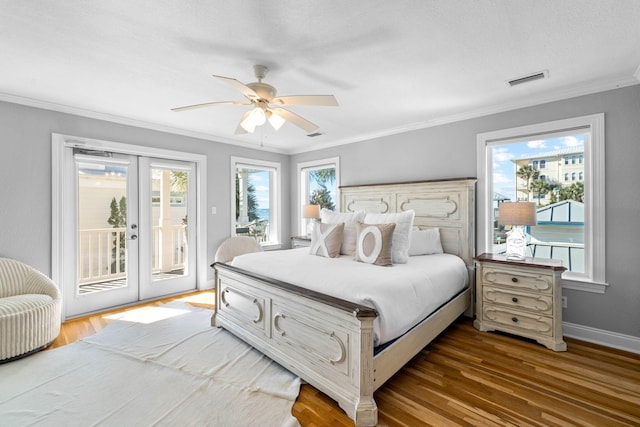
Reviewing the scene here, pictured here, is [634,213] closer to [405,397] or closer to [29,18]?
[405,397]

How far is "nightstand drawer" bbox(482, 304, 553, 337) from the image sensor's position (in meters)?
2.60

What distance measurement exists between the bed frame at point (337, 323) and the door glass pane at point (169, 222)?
1.62m

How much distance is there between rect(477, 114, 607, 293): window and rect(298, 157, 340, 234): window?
7.39 ft

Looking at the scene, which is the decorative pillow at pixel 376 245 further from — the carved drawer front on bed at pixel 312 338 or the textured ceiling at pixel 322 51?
the textured ceiling at pixel 322 51

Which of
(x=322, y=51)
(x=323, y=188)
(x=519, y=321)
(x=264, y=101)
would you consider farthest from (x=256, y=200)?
(x=519, y=321)

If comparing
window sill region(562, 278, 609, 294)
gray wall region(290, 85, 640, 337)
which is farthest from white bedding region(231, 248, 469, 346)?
gray wall region(290, 85, 640, 337)

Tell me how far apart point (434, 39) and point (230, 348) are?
2.94m

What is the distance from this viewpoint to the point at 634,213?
252cm

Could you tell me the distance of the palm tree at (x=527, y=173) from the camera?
10.4ft

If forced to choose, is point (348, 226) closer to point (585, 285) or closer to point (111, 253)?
point (585, 285)

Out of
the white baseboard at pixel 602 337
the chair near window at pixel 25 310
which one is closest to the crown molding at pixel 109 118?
the chair near window at pixel 25 310

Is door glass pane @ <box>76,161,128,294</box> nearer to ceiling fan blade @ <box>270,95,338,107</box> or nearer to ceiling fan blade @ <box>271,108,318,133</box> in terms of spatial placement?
ceiling fan blade @ <box>271,108,318,133</box>

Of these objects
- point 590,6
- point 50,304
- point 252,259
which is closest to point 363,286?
point 252,259

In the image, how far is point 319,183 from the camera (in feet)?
17.5
